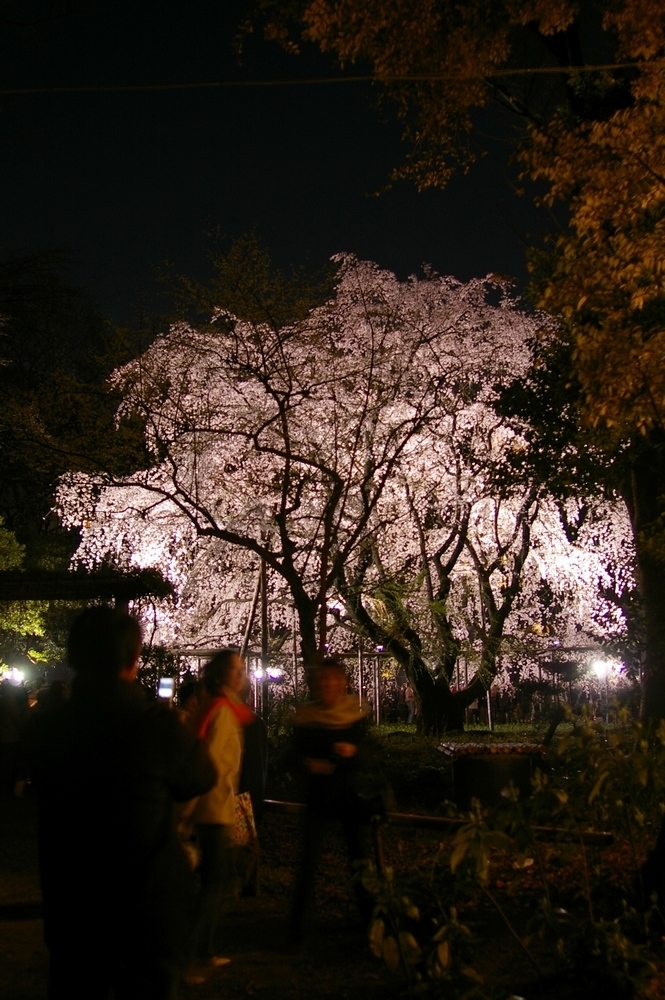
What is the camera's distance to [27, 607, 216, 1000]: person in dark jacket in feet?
7.67

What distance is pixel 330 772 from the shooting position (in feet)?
16.6

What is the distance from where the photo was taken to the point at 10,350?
26516 mm

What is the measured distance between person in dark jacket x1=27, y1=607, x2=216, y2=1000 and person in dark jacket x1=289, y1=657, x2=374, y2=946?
2615mm

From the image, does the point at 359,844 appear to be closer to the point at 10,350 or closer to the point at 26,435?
the point at 26,435

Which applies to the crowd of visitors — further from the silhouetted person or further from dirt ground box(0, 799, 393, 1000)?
the silhouetted person

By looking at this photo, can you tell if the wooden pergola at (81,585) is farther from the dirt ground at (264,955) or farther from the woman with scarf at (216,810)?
the woman with scarf at (216,810)

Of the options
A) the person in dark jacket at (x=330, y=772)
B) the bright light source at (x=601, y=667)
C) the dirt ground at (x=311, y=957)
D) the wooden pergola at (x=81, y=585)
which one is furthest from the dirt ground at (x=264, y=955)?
the bright light source at (x=601, y=667)

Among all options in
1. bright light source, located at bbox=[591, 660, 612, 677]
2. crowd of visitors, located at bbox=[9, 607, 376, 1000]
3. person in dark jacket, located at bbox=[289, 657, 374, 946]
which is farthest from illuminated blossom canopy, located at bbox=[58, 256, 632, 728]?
crowd of visitors, located at bbox=[9, 607, 376, 1000]

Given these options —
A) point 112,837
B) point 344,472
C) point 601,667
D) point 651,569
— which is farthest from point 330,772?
point 601,667

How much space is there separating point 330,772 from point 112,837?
9.36 ft

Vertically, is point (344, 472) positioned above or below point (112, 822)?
above

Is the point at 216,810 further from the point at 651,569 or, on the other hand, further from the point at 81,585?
the point at 81,585

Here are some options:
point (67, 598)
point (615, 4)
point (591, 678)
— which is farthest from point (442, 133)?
point (591, 678)

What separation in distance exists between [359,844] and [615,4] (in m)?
6.96
